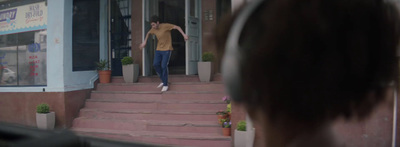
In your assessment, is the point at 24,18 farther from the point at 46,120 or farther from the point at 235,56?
the point at 235,56

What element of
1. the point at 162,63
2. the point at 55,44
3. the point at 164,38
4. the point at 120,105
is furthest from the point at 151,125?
the point at 55,44

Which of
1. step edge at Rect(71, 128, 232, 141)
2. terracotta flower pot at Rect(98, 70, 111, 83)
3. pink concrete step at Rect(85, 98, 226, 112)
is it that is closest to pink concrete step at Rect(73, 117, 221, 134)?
step edge at Rect(71, 128, 232, 141)

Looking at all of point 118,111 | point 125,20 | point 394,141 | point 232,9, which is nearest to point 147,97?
point 118,111

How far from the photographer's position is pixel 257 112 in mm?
689

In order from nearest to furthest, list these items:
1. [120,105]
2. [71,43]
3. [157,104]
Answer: [157,104]
[120,105]
[71,43]

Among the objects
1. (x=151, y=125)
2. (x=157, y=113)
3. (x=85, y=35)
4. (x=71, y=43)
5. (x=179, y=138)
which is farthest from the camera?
(x=85, y=35)

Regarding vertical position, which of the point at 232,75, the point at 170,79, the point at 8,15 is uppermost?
the point at 8,15

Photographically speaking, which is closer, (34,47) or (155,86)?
(155,86)

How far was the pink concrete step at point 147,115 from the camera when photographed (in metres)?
6.29

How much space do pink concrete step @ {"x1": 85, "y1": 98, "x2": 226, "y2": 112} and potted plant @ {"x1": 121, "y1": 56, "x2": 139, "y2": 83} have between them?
631 mm

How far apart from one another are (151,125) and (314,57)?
5.99m

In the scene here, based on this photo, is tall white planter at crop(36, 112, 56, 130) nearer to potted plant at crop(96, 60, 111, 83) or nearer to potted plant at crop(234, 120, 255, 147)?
potted plant at crop(96, 60, 111, 83)

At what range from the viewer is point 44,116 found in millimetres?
6973

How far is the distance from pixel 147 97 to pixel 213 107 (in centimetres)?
156
